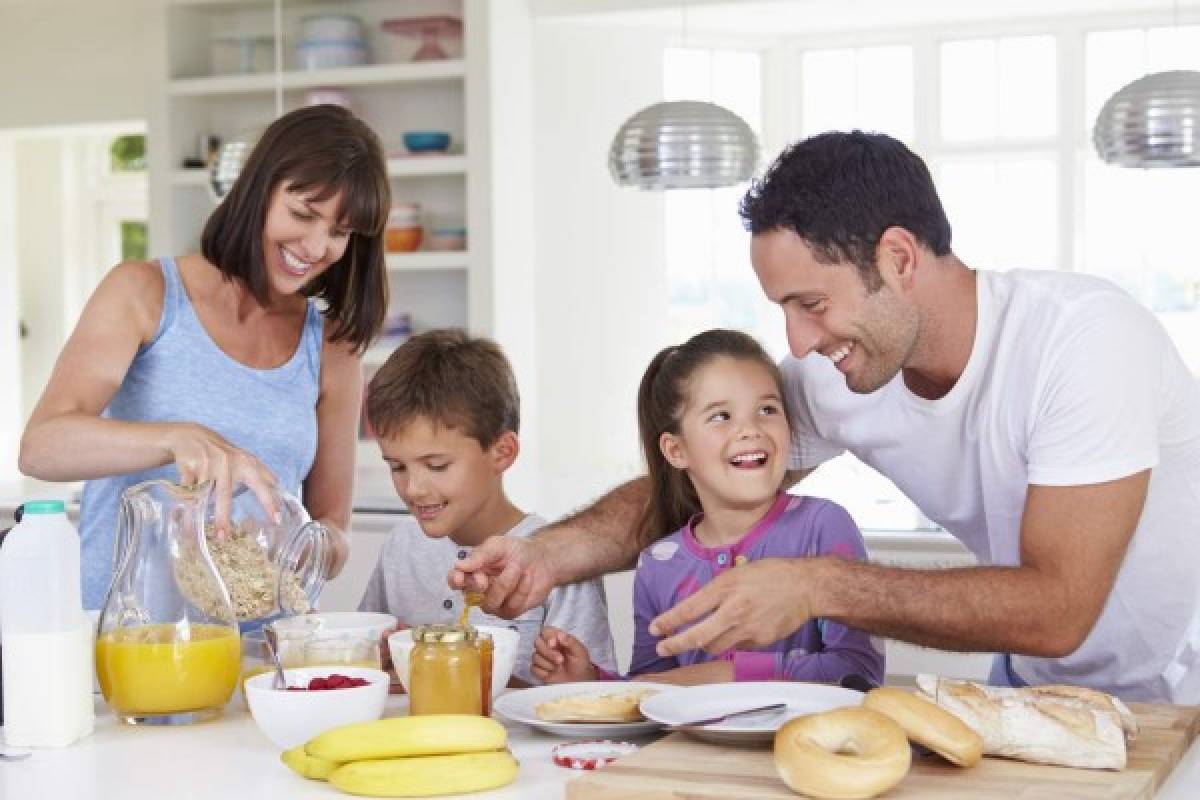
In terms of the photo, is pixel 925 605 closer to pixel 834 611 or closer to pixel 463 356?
pixel 834 611

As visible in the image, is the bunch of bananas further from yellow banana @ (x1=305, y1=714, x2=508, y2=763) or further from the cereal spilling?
the cereal spilling

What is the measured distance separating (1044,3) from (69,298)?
17.0 ft

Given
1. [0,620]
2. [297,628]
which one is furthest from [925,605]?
[0,620]

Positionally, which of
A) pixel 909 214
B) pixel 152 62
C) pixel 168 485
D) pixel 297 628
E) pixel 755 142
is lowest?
pixel 297 628

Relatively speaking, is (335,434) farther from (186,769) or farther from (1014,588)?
(1014,588)

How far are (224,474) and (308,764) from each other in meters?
0.43

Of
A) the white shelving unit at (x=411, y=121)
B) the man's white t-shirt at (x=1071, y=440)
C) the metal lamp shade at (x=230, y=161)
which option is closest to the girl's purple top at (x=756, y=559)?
the man's white t-shirt at (x=1071, y=440)

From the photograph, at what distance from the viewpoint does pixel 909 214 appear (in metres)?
2.05

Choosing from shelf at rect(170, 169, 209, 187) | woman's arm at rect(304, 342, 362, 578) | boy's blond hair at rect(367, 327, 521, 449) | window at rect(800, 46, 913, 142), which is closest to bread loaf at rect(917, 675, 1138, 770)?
boy's blond hair at rect(367, 327, 521, 449)

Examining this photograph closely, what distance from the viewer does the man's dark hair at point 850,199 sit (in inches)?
79.5

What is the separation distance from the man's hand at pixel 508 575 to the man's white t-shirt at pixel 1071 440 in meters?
0.45

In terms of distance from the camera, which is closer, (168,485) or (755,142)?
(168,485)

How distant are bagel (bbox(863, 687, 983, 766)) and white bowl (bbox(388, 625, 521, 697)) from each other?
45cm

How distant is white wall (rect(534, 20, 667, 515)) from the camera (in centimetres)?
652
